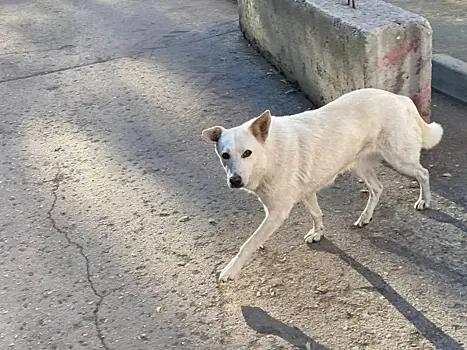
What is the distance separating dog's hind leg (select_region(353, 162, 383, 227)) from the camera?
4.23 metres

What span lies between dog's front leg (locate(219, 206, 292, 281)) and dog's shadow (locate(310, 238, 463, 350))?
0.45 m

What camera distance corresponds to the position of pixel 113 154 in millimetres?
5586

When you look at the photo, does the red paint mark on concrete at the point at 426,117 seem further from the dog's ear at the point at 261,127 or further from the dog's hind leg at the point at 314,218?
the dog's ear at the point at 261,127

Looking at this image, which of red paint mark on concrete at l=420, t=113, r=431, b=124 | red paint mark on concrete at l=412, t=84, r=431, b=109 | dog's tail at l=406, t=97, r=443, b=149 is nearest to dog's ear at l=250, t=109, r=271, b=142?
dog's tail at l=406, t=97, r=443, b=149

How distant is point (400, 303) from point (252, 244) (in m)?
0.83

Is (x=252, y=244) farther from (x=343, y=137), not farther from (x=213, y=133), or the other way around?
(x=343, y=137)

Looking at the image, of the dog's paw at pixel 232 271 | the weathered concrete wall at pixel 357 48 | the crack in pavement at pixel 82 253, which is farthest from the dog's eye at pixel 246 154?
the weathered concrete wall at pixel 357 48

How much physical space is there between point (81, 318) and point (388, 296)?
1644mm

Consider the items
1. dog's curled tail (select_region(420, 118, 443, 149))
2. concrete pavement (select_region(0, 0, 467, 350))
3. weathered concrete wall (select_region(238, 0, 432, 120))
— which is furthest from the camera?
weathered concrete wall (select_region(238, 0, 432, 120))

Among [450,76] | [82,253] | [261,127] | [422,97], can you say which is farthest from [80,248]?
[450,76]

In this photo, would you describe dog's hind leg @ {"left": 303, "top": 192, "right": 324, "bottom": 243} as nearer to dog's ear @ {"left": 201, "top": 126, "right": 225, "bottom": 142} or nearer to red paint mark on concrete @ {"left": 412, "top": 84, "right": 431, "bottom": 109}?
dog's ear @ {"left": 201, "top": 126, "right": 225, "bottom": 142}

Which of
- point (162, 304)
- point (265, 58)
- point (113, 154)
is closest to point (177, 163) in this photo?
point (113, 154)

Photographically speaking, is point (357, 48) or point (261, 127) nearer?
point (261, 127)

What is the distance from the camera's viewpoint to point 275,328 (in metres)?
3.45
